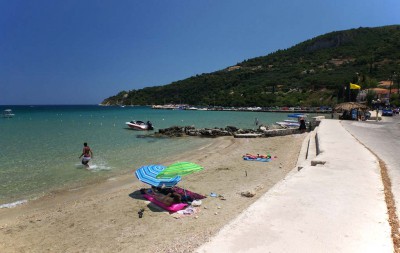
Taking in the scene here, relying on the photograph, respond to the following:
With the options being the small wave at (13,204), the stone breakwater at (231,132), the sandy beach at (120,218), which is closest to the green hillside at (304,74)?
the stone breakwater at (231,132)

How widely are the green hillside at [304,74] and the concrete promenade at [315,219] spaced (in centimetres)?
7920

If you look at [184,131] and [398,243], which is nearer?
[398,243]

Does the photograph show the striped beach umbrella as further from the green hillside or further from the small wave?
the green hillside

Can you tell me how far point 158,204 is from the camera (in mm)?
8727

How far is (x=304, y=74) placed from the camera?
12575 centimetres

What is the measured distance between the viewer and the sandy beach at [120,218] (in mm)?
6426

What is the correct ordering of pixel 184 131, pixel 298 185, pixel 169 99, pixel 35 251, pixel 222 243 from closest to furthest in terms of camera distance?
1. pixel 222 243
2. pixel 35 251
3. pixel 298 185
4. pixel 184 131
5. pixel 169 99

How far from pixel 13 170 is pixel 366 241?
15156mm

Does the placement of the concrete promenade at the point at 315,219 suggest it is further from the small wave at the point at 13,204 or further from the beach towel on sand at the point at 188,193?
the small wave at the point at 13,204

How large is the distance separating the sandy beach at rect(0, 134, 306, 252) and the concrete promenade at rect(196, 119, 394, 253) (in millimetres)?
1303

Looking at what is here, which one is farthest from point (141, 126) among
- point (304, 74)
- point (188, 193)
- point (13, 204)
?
→ point (304, 74)

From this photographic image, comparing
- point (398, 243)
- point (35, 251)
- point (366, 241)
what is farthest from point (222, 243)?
point (35, 251)

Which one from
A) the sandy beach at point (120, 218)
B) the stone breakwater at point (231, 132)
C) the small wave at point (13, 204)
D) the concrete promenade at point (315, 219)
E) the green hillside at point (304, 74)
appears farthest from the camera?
the green hillside at point (304, 74)

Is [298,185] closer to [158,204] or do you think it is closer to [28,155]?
[158,204]
